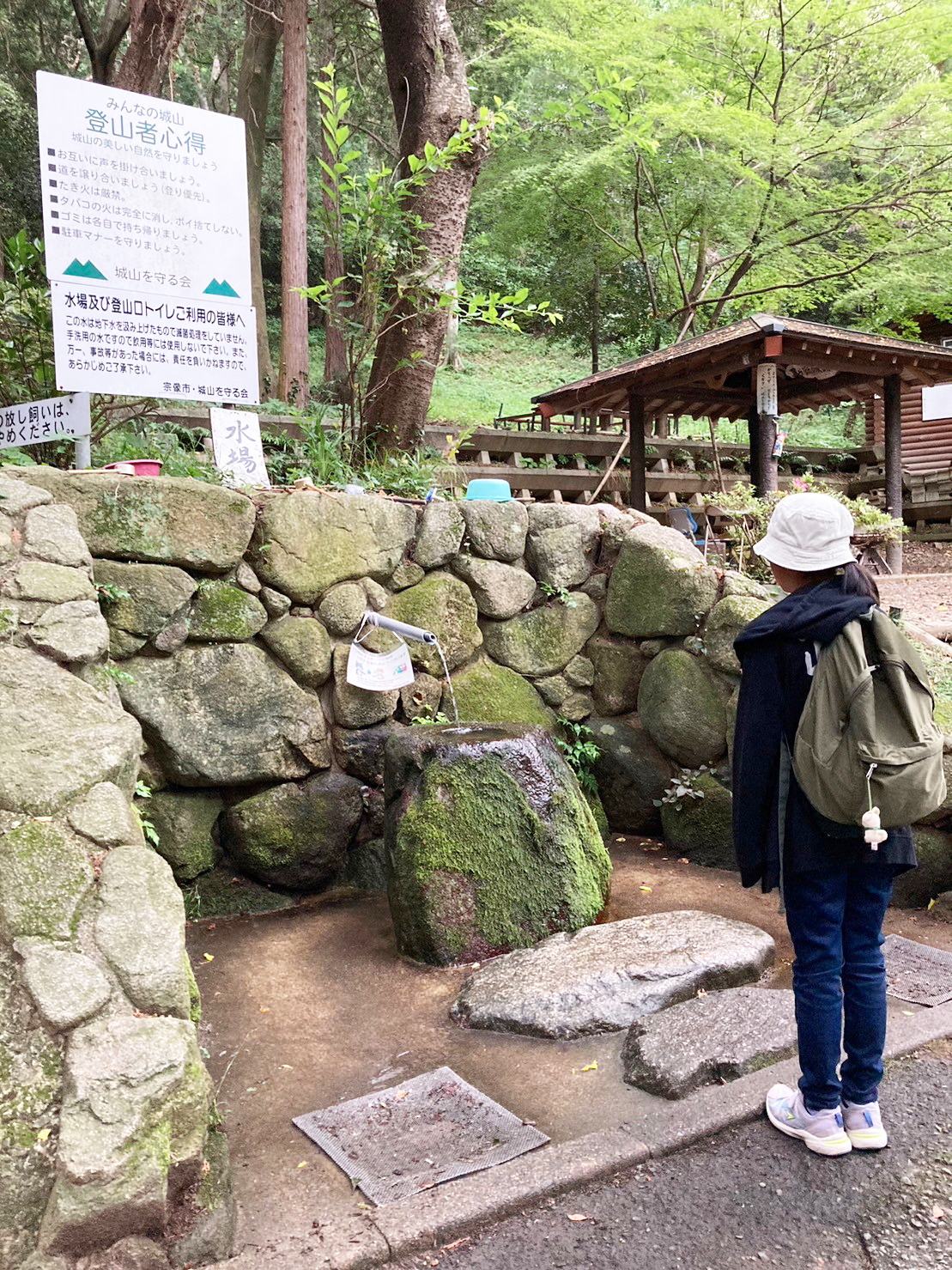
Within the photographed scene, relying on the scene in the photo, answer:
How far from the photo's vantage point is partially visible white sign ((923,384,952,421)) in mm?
6973

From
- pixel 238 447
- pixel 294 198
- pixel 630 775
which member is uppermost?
pixel 294 198

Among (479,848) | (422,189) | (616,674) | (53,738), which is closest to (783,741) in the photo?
(479,848)

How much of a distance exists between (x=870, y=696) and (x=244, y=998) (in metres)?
2.72

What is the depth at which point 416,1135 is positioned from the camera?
9.13 ft

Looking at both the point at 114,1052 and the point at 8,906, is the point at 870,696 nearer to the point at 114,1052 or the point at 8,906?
the point at 114,1052

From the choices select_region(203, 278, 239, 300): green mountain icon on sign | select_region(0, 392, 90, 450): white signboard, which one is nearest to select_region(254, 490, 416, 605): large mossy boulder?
select_region(0, 392, 90, 450): white signboard

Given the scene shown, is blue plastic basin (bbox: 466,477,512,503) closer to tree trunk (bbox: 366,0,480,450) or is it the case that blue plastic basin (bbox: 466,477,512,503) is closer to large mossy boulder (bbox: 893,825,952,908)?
tree trunk (bbox: 366,0,480,450)

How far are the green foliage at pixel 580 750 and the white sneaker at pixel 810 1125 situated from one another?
301 cm

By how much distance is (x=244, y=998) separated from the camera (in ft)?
12.4

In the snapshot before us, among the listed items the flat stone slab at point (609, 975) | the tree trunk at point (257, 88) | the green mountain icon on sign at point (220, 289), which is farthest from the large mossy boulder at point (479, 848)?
the tree trunk at point (257, 88)

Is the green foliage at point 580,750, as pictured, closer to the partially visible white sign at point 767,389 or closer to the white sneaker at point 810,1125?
the white sneaker at point 810,1125

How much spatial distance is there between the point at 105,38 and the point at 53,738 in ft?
38.0

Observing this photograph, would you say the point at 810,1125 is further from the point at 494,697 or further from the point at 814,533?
the point at 494,697

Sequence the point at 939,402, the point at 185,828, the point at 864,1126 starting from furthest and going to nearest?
the point at 939,402 → the point at 185,828 → the point at 864,1126
